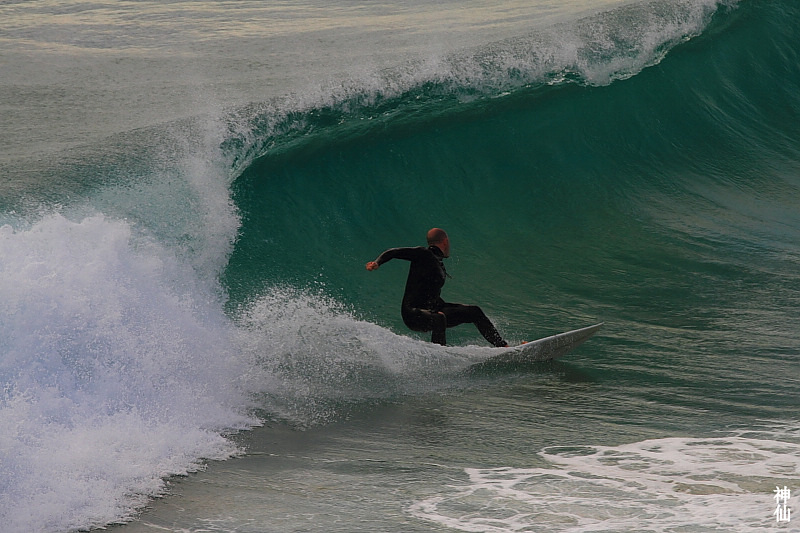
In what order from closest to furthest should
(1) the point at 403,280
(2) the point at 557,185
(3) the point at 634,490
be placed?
(3) the point at 634,490 → (1) the point at 403,280 → (2) the point at 557,185

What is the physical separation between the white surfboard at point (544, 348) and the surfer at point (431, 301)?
0.53ft

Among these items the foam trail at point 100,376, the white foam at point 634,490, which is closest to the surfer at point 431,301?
the foam trail at point 100,376

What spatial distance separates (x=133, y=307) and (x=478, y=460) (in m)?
2.89

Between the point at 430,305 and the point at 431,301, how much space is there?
33 mm

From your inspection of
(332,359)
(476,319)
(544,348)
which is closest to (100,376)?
(332,359)

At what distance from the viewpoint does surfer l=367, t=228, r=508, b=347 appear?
6.61 m

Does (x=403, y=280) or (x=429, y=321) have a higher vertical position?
(x=403, y=280)

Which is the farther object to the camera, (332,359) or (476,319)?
(476,319)

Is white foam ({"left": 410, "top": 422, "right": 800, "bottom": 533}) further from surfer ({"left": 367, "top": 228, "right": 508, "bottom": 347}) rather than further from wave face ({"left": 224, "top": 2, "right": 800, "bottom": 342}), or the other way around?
wave face ({"left": 224, "top": 2, "right": 800, "bottom": 342})

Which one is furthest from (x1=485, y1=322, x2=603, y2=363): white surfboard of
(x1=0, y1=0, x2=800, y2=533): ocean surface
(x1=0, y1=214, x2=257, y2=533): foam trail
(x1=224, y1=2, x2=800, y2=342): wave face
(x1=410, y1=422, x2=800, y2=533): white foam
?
(x1=0, y1=214, x2=257, y2=533): foam trail

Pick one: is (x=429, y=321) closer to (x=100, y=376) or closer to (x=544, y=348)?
(x=544, y=348)

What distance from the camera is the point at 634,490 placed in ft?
14.1

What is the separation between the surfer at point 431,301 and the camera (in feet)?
21.7

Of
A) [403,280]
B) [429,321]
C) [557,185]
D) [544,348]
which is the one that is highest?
[557,185]
